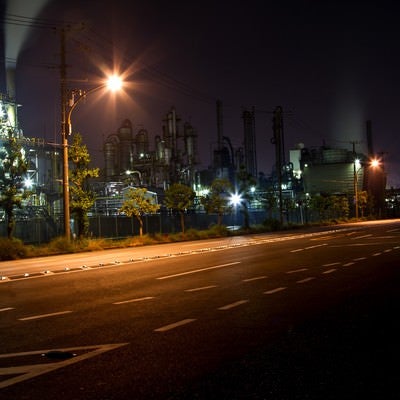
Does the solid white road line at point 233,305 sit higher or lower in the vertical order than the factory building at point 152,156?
lower

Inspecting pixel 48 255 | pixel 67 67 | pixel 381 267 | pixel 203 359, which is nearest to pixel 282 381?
pixel 203 359

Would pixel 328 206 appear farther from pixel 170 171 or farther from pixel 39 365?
pixel 39 365

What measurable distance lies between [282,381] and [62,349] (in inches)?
114

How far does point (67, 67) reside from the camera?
27312 millimetres

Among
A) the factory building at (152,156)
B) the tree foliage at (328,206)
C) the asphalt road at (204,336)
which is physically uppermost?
the factory building at (152,156)

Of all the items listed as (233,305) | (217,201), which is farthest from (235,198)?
(233,305)

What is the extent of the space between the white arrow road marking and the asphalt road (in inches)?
0.5

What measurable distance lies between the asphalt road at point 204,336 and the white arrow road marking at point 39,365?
1 cm

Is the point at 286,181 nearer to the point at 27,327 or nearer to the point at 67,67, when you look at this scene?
the point at 67,67

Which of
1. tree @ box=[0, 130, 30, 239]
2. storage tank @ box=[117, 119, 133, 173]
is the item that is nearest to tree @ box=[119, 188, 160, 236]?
tree @ box=[0, 130, 30, 239]

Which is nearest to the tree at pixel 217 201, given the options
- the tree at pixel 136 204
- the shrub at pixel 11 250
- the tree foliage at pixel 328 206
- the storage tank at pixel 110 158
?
the tree at pixel 136 204

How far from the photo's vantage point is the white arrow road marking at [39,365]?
5.54m

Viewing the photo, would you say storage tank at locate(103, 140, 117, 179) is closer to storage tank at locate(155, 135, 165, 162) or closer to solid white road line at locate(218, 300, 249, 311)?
storage tank at locate(155, 135, 165, 162)

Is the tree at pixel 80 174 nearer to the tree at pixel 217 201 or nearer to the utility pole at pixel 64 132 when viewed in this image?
the utility pole at pixel 64 132
